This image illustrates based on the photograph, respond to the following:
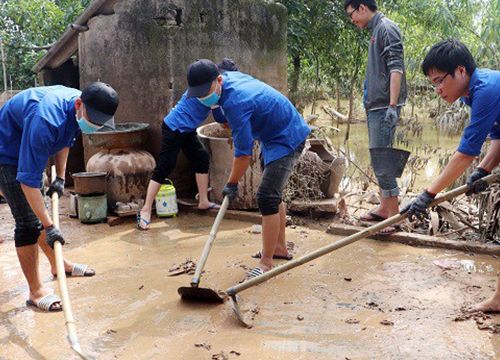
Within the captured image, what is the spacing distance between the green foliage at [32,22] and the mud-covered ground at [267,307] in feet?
20.5

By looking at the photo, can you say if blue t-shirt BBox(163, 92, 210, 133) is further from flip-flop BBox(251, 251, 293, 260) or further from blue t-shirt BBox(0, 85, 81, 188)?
blue t-shirt BBox(0, 85, 81, 188)

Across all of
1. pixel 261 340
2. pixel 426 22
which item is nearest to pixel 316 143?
pixel 261 340

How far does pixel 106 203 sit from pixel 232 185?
2365 millimetres

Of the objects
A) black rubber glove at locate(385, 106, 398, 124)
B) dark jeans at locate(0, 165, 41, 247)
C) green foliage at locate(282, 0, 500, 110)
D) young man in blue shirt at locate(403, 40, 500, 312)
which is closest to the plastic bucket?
dark jeans at locate(0, 165, 41, 247)

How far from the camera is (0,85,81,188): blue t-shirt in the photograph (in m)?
2.98

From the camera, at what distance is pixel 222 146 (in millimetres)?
5723

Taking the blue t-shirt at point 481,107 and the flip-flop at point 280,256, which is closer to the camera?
the blue t-shirt at point 481,107

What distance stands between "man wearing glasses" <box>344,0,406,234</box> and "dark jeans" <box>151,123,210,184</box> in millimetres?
1955

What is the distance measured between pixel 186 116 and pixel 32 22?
19.9ft

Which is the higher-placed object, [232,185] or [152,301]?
[232,185]

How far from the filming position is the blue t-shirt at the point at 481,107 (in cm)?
289

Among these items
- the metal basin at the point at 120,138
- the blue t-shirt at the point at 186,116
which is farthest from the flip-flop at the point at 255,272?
the metal basin at the point at 120,138

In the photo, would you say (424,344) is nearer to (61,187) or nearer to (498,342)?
(498,342)

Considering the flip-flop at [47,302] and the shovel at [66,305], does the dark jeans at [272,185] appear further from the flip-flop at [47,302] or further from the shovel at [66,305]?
the flip-flop at [47,302]
